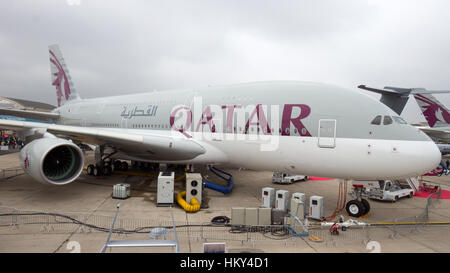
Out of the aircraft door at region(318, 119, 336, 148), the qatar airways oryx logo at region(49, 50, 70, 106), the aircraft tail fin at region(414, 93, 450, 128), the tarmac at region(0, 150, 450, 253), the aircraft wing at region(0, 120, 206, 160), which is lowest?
the tarmac at region(0, 150, 450, 253)

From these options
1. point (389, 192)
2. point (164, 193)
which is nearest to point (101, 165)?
point (164, 193)

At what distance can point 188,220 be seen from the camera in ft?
26.5

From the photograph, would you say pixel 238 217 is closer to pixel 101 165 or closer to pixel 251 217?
pixel 251 217

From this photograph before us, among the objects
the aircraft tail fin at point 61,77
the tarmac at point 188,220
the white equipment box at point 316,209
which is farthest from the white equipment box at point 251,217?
the aircraft tail fin at point 61,77

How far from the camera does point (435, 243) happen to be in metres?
6.76

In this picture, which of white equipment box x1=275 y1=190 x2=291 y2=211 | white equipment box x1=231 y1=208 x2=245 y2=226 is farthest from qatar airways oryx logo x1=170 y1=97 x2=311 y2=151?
white equipment box x1=231 y1=208 x2=245 y2=226

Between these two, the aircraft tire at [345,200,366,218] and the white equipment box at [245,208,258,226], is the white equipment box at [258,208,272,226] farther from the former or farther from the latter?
the aircraft tire at [345,200,366,218]

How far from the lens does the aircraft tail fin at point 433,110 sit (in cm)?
2220

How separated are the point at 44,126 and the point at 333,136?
11.1 m

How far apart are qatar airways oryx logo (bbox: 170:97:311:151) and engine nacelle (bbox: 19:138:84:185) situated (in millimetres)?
3960

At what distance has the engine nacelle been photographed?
29.6ft

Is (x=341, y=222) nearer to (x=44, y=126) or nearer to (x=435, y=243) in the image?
(x=435, y=243)
